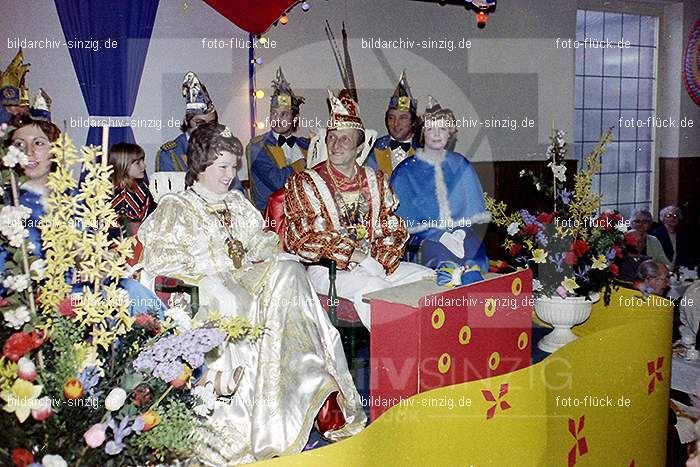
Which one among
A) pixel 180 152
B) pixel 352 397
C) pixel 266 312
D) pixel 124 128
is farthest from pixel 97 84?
pixel 352 397

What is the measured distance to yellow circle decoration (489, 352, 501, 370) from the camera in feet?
13.0

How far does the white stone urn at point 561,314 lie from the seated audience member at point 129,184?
7.40ft

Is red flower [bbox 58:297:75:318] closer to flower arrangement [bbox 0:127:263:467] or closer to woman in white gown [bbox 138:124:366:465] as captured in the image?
flower arrangement [bbox 0:127:263:467]

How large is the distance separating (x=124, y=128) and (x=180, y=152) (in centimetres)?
44

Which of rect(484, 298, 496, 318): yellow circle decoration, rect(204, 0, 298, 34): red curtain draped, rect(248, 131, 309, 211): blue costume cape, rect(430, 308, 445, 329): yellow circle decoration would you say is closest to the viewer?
rect(430, 308, 445, 329): yellow circle decoration

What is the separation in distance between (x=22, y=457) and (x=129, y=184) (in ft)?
8.73

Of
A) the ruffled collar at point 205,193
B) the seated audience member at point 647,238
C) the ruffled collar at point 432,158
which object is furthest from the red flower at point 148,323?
the seated audience member at point 647,238

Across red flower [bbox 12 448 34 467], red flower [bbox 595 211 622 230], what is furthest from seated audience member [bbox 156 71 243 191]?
red flower [bbox 12 448 34 467]

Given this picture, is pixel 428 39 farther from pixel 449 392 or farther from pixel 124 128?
pixel 449 392

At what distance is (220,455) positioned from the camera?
3.43 metres

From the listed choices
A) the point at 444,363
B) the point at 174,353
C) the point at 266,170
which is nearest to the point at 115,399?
the point at 174,353

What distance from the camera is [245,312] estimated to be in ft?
11.8

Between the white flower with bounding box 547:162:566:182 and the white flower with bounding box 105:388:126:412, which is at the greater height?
the white flower with bounding box 547:162:566:182

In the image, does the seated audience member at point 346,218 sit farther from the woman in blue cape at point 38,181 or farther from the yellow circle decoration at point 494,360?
the woman in blue cape at point 38,181
